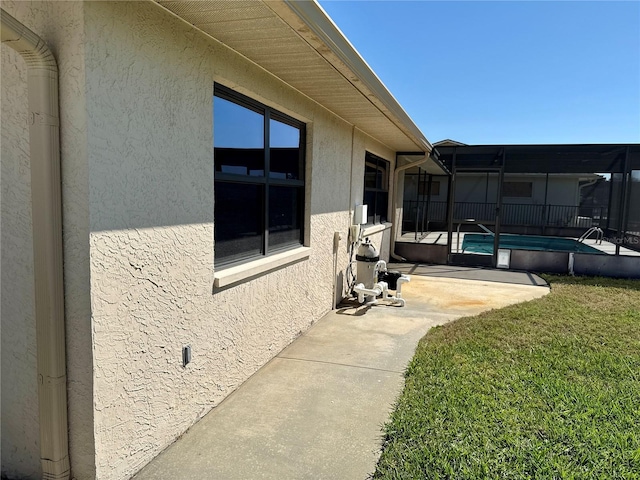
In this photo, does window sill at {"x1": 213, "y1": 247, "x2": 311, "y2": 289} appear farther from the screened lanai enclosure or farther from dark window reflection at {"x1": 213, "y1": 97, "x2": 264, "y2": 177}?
the screened lanai enclosure

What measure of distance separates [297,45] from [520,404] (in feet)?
11.3

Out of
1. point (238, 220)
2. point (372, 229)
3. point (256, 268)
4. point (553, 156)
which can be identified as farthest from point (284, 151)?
point (553, 156)

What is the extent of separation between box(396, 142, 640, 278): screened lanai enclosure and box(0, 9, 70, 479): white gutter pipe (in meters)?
9.90

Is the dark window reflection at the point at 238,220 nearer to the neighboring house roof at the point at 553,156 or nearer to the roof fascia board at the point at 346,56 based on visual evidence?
the roof fascia board at the point at 346,56

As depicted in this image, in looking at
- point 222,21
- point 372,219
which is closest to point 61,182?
point 222,21

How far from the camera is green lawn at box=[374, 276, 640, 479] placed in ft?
8.71

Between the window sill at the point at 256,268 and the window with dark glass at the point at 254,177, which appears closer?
the window sill at the point at 256,268

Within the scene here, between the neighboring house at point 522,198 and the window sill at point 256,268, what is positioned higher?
the neighboring house at point 522,198

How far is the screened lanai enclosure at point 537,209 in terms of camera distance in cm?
1027

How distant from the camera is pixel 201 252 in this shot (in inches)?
122

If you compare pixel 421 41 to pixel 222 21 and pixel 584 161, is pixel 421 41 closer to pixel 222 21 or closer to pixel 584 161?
pixel 584 161

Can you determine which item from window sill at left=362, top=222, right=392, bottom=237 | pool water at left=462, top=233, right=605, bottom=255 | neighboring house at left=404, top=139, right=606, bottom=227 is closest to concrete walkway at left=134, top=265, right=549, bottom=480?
window sill at left=362, top=222, right=392, bottom=237

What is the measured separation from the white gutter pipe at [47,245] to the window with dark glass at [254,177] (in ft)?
4.51

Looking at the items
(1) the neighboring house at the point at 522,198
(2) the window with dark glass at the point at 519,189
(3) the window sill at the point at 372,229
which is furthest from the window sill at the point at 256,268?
(2) the window with dark glass at the point at 519,189
